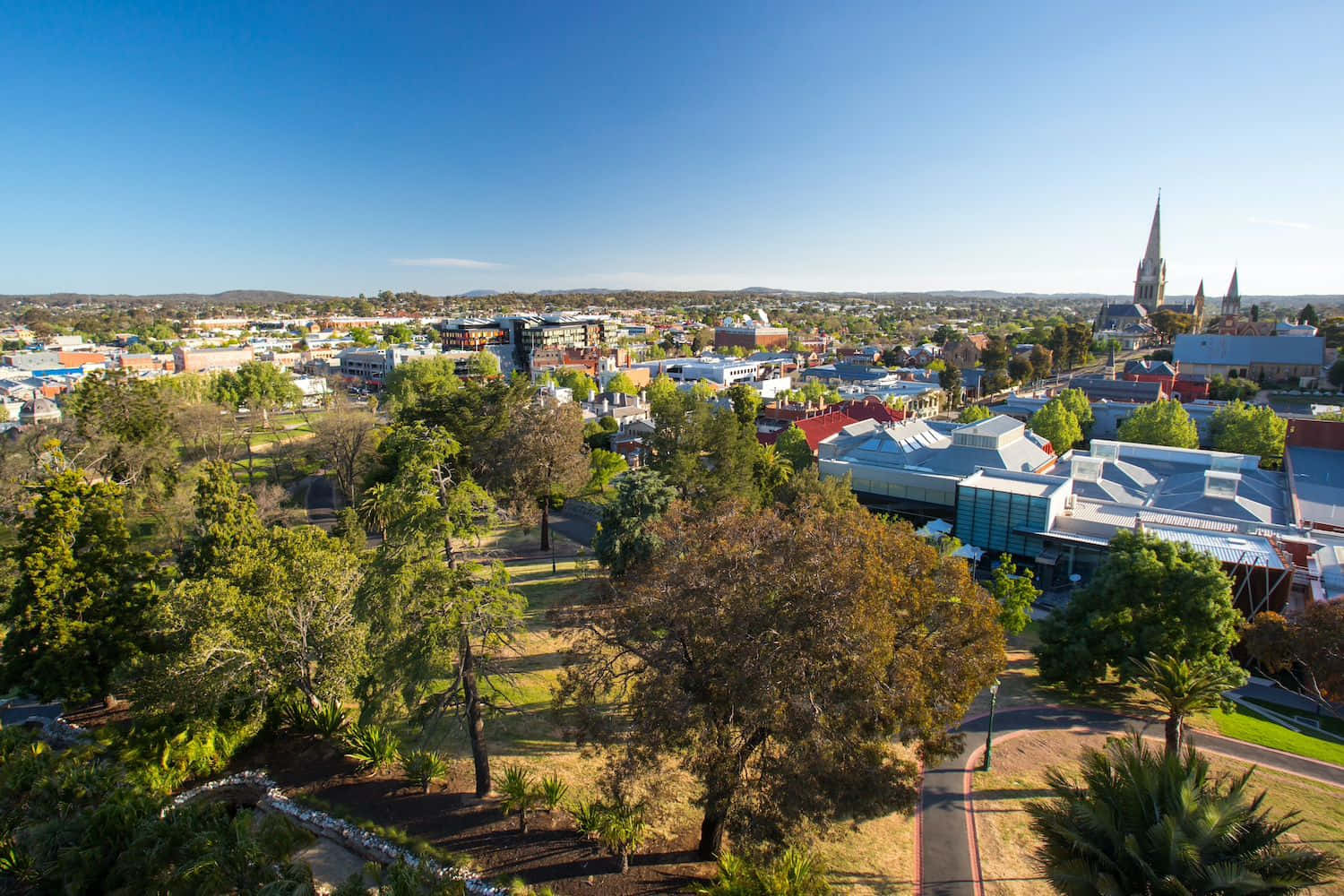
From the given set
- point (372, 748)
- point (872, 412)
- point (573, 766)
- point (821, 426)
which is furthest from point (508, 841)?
point (872, 412)

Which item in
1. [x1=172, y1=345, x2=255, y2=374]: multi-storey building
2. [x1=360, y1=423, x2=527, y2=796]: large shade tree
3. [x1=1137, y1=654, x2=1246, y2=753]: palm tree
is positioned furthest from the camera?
[x1=172, y1=345, x2=255, y2=374]: multi-storey building

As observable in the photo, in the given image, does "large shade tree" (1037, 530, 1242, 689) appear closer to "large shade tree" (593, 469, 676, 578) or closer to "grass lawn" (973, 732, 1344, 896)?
"grass lawn" (973, 732, 1344, 896)

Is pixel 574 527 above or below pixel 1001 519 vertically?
below

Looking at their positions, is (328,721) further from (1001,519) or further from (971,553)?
(1001,519)

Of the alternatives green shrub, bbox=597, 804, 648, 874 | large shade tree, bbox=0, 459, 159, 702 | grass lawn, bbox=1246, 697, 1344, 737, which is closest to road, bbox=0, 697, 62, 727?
large shade tree, bbox=0, 459, 159, 702

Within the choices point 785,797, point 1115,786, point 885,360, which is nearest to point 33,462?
point 785,797

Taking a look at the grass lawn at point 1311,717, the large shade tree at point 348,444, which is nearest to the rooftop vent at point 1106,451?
the grass lawn at point 1311,717

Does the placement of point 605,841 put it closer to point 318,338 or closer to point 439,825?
point 439,825
